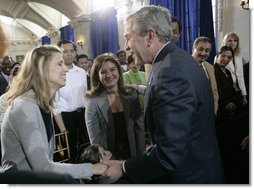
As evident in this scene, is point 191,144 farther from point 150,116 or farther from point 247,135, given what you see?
point 247,135

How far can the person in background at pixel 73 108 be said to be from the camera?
1.33 metres

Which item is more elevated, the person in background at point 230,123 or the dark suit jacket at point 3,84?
the dark suit jacket at point 3,84

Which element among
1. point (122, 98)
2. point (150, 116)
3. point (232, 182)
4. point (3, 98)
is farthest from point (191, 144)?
point (3, 98)

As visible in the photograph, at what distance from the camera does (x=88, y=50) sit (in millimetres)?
1316

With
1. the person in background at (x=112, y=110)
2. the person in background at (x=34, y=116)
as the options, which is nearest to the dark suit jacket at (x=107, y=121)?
the person in background at (x=112, y=110)

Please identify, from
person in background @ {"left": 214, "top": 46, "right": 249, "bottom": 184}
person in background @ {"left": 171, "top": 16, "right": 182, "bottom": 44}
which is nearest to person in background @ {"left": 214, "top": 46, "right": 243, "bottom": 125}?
person in background @ {"left": 214, "top": 46, "right": 249, "bottom": 184}

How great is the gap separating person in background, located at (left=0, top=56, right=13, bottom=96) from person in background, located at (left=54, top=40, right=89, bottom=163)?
0.23 metres

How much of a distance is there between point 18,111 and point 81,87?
1.41ft

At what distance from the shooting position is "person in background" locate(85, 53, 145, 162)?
4.16 feet

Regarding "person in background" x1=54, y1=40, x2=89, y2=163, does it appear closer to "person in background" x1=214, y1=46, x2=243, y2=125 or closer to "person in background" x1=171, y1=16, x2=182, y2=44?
"person in background" x1=171, y1=16, x2=182, y2=44

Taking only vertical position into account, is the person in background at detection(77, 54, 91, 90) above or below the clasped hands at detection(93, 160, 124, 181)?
above

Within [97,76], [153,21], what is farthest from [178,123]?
[97,76]

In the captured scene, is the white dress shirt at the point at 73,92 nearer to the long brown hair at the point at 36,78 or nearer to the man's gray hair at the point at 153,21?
the long brown hair at the point at 36,78

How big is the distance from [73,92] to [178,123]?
0.67 m
